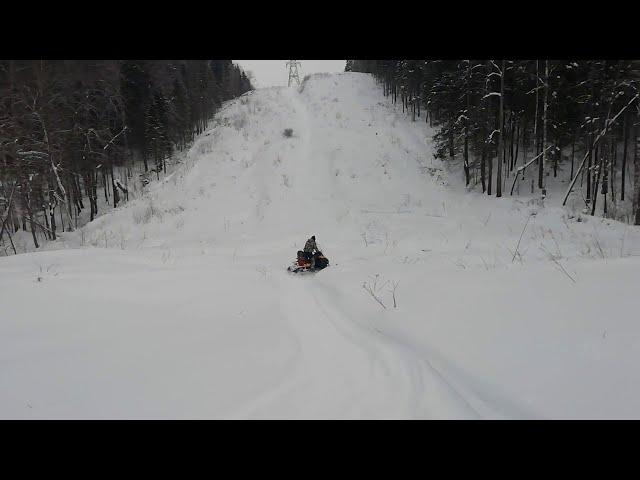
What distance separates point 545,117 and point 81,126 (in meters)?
32.9

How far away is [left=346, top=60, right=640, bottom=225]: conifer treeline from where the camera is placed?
60.3 feet

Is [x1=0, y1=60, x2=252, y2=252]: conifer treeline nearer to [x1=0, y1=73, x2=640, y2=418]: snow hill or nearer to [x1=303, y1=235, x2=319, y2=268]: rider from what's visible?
[x1=303, y1=235, x2=319, y2=268]: rider

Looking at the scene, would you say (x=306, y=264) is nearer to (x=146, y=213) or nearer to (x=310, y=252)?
(x=310, y=252)

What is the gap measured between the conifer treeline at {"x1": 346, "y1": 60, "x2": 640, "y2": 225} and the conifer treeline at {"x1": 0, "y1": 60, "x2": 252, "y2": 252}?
61.8 ft

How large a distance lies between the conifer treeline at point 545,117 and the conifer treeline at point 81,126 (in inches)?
741

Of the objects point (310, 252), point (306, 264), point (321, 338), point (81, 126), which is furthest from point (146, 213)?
point (321, 338)

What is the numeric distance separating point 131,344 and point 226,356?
3.79 feet

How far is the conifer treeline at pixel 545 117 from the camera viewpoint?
723 inches

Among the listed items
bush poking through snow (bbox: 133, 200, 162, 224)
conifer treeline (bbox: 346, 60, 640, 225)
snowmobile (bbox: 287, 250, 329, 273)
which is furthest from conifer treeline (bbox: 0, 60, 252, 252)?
conifer treeline (bbox: 346, 60, 640, 225)
